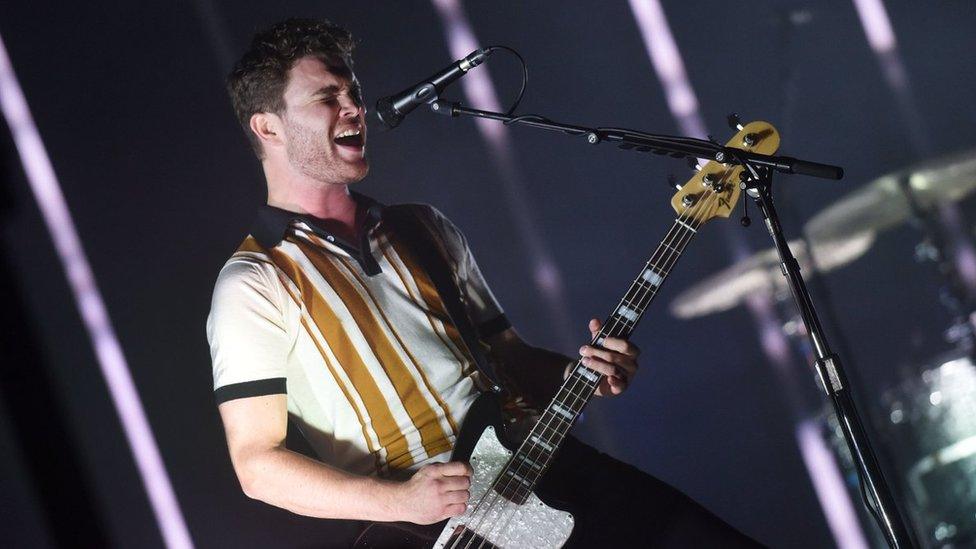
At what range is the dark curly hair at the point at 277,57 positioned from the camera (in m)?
2.44

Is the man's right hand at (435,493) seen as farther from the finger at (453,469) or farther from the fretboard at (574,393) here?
the fretboard at (574,393)

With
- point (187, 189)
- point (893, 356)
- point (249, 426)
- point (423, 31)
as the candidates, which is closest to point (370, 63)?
point (423, 31)

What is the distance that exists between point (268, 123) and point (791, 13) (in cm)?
292

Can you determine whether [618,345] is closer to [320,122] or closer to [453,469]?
[453,469]

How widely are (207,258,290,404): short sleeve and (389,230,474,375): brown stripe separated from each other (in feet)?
1.20

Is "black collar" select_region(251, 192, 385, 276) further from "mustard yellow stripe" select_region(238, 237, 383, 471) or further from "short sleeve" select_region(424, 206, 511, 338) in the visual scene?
"short sleeve" select_region(424, 206, 511, 338)

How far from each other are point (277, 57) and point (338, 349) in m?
0.84

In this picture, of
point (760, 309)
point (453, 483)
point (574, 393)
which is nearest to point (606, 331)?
point (574, 393)

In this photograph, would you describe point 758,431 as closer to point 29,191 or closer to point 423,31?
point 423,31

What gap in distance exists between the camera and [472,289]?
2.53 m

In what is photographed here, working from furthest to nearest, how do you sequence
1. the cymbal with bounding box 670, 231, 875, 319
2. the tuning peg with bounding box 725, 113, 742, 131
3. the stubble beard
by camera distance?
the cymbal with bounding box 670, 231, 875, 319
the stubble beard
the tuning peg with bounding box 725, 113, 742, 131

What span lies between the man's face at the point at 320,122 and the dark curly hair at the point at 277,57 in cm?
3

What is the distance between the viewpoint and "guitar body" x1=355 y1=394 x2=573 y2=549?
2.01m

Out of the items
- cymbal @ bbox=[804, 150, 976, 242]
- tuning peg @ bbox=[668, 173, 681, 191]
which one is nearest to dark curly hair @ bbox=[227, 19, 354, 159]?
tuning peg @ bbox=[668, 173, 681, 191]
